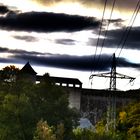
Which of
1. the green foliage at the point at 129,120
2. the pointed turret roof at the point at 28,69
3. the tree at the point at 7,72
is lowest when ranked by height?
the green foliage at the point at 129,120

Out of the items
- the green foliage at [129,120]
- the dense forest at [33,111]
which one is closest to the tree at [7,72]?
the dense forest at [33,111]

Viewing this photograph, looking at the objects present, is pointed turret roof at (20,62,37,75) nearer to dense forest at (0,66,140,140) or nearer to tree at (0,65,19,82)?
tree at (0,65,19,82)

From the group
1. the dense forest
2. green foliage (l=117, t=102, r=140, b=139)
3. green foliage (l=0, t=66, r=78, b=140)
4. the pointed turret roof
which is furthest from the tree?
the pointed turret roof

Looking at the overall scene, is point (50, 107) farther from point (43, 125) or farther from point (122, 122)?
point (43, 125)

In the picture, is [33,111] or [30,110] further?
[33,111]

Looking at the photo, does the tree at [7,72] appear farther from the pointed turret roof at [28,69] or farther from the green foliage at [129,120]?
the pointed turret roof at [28,69]

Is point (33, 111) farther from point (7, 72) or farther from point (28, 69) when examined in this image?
point (28, 69)

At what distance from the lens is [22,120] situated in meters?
61.8

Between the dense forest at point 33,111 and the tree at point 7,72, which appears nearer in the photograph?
the dense forest at point 33,111

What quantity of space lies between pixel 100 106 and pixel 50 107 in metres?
61.5

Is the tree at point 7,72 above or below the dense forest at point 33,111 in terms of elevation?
above

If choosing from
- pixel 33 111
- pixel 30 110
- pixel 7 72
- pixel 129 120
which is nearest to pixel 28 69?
pixel 7 72

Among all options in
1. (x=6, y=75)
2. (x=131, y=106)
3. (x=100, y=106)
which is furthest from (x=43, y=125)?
(x=100, y=106)

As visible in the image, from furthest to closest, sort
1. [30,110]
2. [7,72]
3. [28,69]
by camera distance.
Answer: [28,69]
[7,72]
[30,110]
